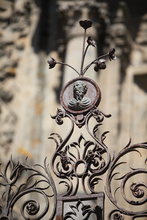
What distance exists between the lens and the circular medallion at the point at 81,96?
436 centimetres

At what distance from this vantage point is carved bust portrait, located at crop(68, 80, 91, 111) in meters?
4.36

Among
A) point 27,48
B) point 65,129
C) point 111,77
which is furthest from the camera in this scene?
point 27,48

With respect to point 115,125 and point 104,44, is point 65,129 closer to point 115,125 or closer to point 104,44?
point 115,125

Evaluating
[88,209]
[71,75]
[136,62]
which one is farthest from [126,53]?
[88,209]

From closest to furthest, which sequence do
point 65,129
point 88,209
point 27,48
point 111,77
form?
point 88,209 < point 65,129 < point 111,77 < point 27,48

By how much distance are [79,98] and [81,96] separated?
0.05 feet

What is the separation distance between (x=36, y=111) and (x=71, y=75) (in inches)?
27.9

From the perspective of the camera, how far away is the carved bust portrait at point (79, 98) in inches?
171

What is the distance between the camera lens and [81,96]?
4.36 meters

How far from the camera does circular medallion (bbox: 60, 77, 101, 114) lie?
14.3 feet

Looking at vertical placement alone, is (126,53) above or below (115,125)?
above

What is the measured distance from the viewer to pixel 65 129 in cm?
734

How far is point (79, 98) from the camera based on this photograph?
4.37 meters

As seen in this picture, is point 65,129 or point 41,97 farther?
point 41,97
